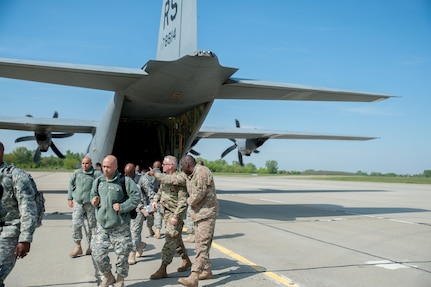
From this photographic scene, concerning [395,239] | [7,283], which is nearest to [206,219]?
[7,283]

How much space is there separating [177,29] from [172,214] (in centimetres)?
607

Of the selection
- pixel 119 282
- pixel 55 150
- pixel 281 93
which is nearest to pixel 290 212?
pixel 281 93

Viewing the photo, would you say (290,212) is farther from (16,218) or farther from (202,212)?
(16,218)

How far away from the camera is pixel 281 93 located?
11062mm

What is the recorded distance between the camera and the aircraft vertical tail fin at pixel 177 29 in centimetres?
946

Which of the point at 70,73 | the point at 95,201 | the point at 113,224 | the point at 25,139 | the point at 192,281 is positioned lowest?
the point at 192,281

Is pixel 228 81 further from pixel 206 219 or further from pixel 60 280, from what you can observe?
pixel 60 280

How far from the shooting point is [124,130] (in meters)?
16.9

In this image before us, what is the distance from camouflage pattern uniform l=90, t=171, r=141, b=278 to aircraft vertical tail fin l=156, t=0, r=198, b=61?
4920mm

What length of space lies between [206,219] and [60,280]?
6.80 ft

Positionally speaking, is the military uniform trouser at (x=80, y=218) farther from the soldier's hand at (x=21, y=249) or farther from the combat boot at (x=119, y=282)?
the soldier's hand at (x=21, y=249)

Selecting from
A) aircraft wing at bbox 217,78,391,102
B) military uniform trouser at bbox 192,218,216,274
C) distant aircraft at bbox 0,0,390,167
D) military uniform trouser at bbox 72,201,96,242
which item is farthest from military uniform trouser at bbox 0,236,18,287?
aircraft wing at bbox 217,78,391,102

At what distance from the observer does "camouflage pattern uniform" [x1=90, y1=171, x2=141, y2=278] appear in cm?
454

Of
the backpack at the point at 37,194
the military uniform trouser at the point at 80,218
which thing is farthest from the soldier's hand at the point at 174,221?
the military uniform trouser at the point at 80,218
